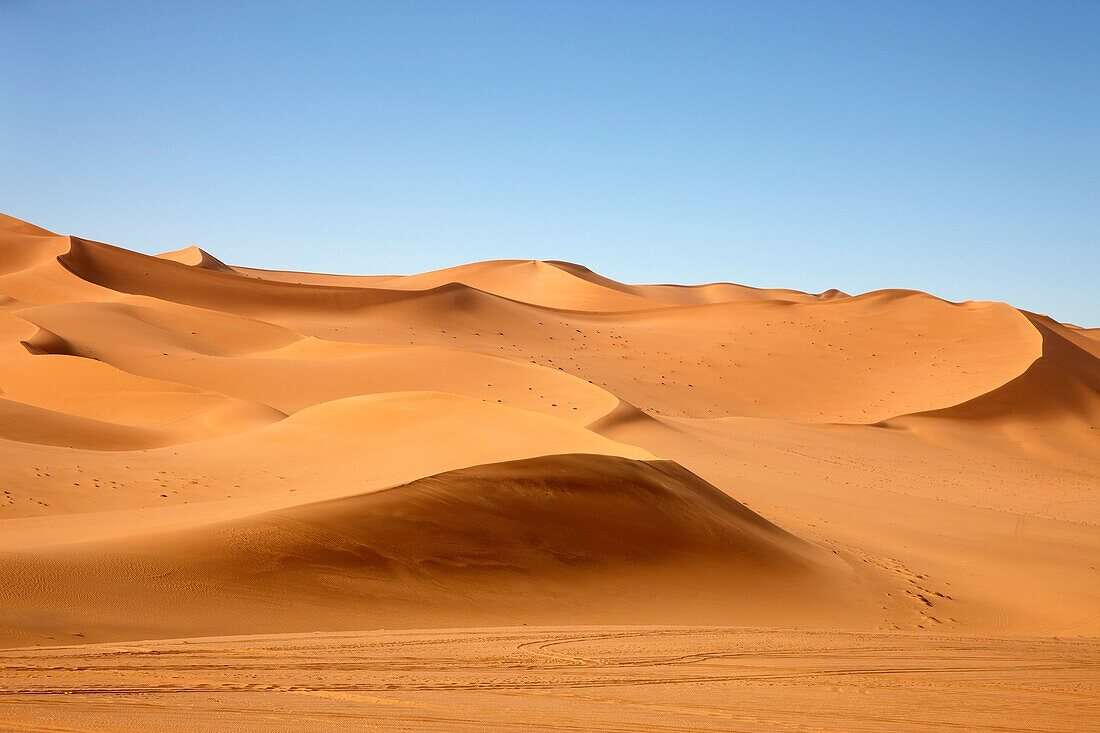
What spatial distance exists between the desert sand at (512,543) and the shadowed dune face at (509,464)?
0.07 m

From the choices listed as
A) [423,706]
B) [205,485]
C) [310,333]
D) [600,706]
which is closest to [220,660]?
[423,706]

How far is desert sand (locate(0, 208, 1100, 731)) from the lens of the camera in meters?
6.44

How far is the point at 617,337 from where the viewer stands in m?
40.3

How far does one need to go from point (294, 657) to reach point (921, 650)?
4708 millimetres

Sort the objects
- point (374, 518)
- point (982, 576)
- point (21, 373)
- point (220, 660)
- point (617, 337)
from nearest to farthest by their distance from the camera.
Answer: point (220, 660), point (374, 518), point (982, 576), point (21, 373), point (617, 337)

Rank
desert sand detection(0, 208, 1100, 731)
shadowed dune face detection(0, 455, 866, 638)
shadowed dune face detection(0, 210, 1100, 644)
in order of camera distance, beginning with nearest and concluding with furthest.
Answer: desert sand detection(0, 208, 1100, 731) < shadowed dune face detection(0, 455, 866, 638) < shadowed dune face detection(0, 210, 1100, 644)

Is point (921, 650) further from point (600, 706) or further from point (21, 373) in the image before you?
point (21, 373)

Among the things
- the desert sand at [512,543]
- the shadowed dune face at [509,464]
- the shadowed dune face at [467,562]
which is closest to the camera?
the desert sand at [512,543]

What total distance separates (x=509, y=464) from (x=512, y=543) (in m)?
1.48

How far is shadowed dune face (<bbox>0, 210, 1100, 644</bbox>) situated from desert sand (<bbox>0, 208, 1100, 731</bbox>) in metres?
0.07

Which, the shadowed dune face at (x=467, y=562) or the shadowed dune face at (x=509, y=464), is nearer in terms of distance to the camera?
the shadowed dune face at (x=467, y=562)

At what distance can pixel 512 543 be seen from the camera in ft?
39.1

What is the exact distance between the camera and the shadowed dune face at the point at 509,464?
34.0 feet

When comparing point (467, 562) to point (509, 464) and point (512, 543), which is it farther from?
point (509, 464)
